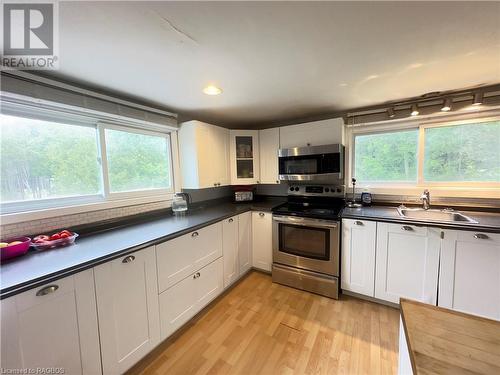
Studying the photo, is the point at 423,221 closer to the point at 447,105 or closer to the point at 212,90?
the point at 447,105

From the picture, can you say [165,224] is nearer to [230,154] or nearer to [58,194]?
[58,194]

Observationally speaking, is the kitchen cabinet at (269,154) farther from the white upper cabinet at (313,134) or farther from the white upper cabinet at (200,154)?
the white upper cabinet at (200,154)

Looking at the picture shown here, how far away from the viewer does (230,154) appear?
9.41 ft

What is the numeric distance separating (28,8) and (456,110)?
3.25m

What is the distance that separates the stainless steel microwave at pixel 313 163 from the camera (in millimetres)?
2277

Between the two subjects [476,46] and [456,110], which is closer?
[476,46]

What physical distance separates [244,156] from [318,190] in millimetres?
1152

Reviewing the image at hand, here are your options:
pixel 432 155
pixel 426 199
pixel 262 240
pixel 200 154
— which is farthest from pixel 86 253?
pixel 432 155

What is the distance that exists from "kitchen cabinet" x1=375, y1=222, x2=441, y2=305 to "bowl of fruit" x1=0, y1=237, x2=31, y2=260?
2712 millimetres

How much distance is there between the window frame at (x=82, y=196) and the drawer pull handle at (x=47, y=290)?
701 millimetres

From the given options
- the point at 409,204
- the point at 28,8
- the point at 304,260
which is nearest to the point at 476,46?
the point at 409,204

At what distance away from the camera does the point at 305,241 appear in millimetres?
2250

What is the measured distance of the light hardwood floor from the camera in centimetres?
140

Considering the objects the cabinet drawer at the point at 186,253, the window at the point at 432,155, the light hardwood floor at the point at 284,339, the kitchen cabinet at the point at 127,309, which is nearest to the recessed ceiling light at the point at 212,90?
the cabinet drawer at the point at 186,253
